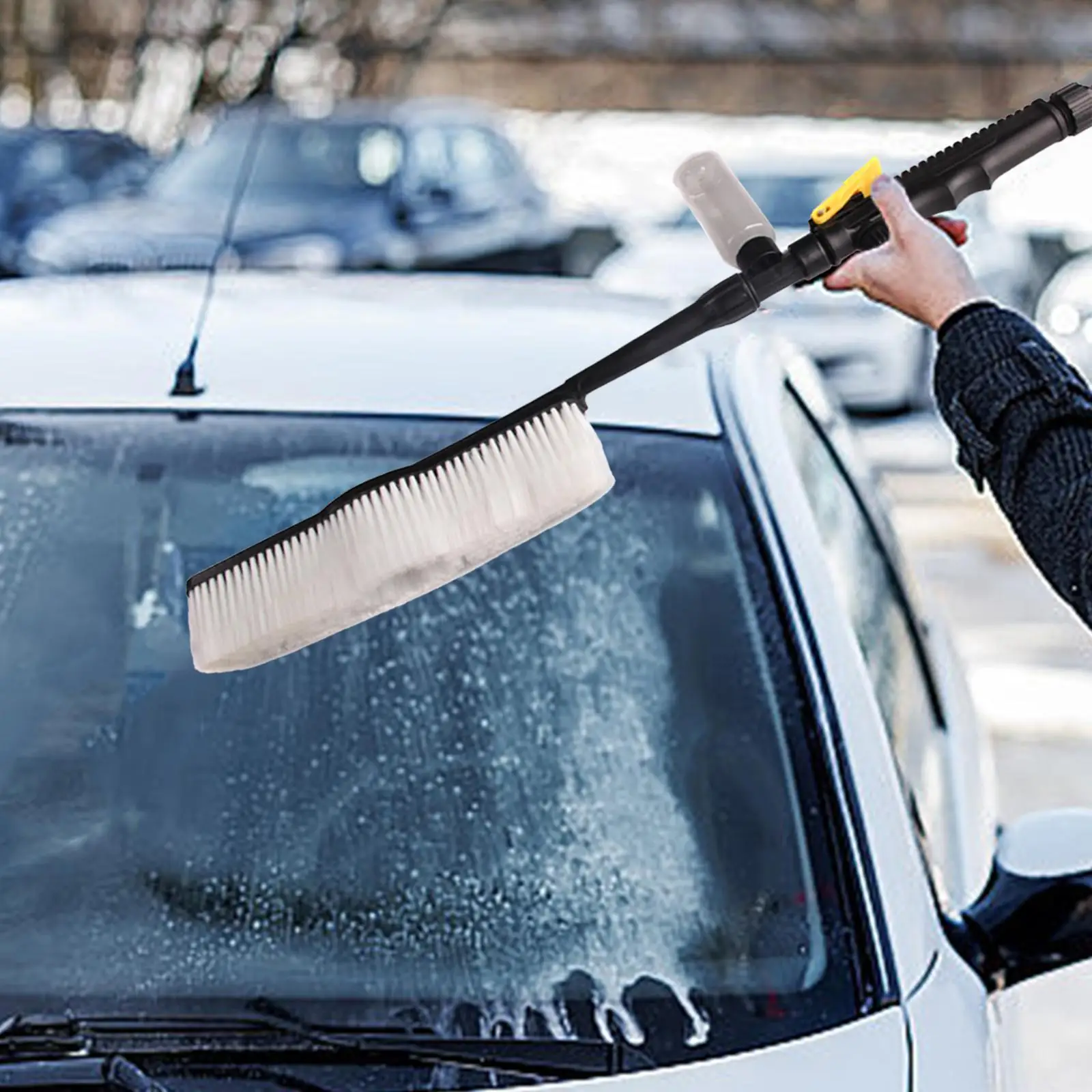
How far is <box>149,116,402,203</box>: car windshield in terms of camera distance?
14.2 m

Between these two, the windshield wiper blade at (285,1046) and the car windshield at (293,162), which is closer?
the windshield wiper blade at (285,1046)

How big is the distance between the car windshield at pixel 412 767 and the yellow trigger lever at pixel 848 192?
2.47 ft

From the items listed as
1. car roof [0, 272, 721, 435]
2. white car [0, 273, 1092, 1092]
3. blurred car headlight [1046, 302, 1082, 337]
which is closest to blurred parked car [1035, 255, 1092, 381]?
blurred car headlight [1046, 302, 1082, 337]

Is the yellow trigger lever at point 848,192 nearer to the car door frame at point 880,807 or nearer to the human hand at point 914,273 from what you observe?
the human hand at point 914,273

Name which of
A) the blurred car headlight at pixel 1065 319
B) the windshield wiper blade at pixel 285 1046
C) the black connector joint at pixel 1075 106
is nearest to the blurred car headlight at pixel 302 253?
the blurred car headlight at pixel 1065 319

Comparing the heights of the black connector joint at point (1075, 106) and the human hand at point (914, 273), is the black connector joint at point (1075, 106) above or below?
above

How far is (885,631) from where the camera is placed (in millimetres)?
3131

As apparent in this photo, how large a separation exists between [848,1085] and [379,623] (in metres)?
0.86

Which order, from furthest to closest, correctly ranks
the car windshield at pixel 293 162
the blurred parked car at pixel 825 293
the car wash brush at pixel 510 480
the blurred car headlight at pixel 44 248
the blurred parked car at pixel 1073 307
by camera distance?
the car windshield at pixel 293 162, the blurred car headlight at pixel 44 248, the blurred parked car at pixel 825 293, the blurred parked car at pixel 1073 307, the car wash brush at pixel 510 480

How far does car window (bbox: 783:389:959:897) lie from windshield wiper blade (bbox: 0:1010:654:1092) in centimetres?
48

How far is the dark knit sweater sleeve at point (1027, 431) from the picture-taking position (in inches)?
70.8

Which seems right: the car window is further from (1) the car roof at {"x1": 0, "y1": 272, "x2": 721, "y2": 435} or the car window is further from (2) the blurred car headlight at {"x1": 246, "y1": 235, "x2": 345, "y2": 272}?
(2) the blurred car headlight at {"x1": 246, "y1": 235, "x2": 345, "y2": 272}

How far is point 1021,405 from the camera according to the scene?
1.83 metres

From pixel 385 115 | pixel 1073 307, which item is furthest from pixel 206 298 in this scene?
pixel 385 115
